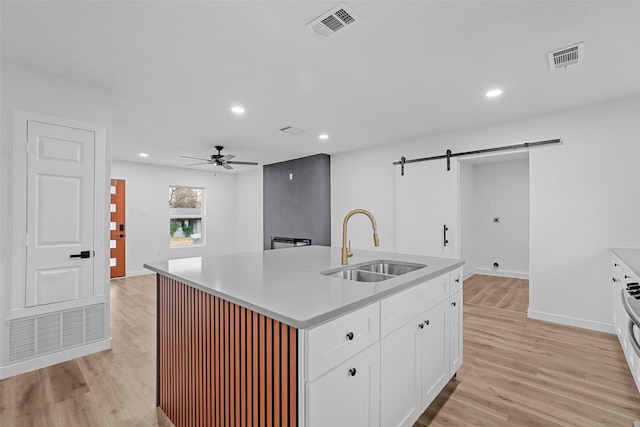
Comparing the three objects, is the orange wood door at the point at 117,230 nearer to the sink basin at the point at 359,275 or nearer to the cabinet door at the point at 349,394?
the sink basin at the point at 359,275

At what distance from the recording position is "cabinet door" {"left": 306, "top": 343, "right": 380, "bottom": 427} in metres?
1.08

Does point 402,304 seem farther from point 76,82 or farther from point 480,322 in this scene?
point 76,82

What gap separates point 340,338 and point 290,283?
17.8 inches

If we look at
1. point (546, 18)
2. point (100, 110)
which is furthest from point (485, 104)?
point (100, 110)

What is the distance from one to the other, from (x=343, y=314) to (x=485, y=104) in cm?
334

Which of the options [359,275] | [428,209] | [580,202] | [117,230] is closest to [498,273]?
[428,209]

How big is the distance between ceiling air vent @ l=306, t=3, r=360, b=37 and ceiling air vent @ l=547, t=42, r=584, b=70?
1.66 m

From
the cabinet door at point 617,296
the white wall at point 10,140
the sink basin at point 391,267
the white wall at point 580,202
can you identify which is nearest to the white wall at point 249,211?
the white wall at point 10,140

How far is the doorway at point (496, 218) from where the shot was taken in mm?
5727

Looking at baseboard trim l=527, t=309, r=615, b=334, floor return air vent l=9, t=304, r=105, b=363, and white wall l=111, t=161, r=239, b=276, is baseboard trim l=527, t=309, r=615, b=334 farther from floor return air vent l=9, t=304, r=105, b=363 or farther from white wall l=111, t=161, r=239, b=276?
white wall l=111, t=161, r=239, b=276

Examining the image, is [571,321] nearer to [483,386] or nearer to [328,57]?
[483,386]

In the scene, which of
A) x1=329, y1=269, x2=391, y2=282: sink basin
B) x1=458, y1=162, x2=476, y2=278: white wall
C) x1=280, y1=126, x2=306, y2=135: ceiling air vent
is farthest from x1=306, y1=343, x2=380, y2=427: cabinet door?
x1=458, y1=162, x2=476, y2=278: white wall

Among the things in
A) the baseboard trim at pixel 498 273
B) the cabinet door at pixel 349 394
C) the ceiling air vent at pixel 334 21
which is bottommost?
Result: the baseboard trim at pixel 498 273

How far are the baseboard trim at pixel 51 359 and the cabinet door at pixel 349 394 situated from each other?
111 inches
